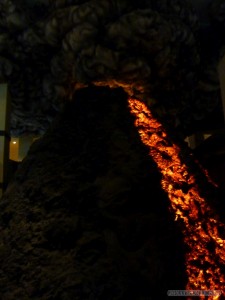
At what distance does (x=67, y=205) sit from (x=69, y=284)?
0.94 metres

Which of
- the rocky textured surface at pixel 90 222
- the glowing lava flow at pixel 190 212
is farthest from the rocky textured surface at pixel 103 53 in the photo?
the rocky textured surface at pixel 90 222

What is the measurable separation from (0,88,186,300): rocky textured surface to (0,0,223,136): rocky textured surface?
5701 millimetres

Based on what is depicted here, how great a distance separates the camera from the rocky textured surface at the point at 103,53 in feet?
31.1

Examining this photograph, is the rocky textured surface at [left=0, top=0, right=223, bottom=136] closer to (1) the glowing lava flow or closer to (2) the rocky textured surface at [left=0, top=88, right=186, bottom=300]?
(1) the glowing lava flow

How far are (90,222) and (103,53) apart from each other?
23.7ft

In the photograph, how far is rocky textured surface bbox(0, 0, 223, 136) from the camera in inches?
373

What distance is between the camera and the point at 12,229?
142 inches

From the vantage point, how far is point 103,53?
9445mm

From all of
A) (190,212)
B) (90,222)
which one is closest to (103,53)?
(190,212)

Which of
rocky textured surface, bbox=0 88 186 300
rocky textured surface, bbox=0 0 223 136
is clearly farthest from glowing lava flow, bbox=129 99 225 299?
rocky textured surface, bbox=0 0 223 136

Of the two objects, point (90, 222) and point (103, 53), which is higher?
point (103, 53)

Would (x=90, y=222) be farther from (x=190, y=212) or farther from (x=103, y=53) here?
(x=103, y=53)

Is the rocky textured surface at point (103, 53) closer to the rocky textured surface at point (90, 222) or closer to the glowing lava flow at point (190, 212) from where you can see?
the glowing lava flow at point (190, 212)

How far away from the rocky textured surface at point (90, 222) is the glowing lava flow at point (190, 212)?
163 millimetres
